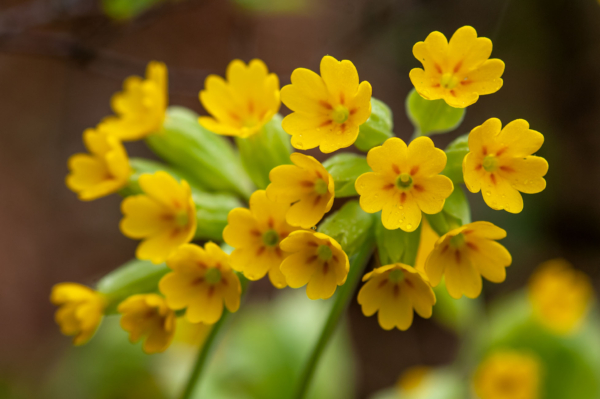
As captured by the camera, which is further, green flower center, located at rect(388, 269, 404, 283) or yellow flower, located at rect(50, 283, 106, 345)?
yellow flower, located at rect(50, 283, 106, 345)

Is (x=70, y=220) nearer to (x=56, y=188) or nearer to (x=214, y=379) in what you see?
(x=56, y=188)

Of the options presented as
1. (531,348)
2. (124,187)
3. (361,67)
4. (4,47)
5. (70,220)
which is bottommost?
(70,220)

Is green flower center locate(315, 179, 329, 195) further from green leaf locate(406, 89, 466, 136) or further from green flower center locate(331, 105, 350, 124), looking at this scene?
green leaf locate(406, 89, 466, 136)

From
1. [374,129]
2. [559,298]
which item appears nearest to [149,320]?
[374,129]

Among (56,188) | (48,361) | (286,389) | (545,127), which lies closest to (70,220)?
(56,188)

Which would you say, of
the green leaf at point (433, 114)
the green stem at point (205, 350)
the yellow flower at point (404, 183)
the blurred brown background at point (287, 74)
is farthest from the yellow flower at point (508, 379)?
the yellow flower at point (404, 183)

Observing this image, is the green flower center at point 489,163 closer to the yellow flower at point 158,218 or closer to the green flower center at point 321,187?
the green flower center at point 321,187

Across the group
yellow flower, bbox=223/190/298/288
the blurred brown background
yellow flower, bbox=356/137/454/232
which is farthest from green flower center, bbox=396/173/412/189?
the blurred brown background
